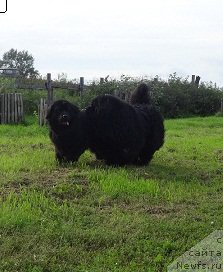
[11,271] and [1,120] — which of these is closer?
[11,271]

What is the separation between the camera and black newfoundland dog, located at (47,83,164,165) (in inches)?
356

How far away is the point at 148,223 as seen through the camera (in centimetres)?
569

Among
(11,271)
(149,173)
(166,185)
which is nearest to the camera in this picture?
(11,271)

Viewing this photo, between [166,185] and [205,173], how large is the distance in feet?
4.91

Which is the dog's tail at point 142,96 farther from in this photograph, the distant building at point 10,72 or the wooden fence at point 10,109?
the distant building at point 10,72

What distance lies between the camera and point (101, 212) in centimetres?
614

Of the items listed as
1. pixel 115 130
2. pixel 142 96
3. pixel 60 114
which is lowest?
pixel 115 130

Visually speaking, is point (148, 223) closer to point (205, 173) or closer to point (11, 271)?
point (11, 271)

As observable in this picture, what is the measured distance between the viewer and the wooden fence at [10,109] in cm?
1705

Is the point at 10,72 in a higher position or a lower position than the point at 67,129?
higher

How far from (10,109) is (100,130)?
8.69 m

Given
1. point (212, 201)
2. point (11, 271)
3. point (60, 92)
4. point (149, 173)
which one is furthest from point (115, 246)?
point (60, 92)

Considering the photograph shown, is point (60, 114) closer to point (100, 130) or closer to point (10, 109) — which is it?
point (100, 130)

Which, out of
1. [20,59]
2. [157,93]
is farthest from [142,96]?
[20,59]
